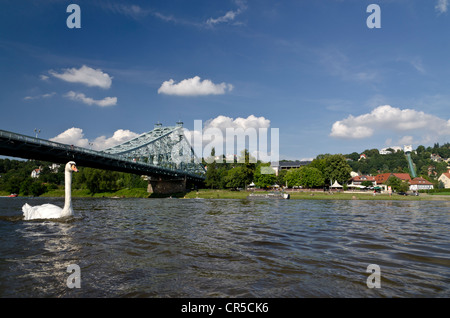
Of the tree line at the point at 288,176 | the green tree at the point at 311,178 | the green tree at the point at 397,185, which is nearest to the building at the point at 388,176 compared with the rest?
the tree line at the point at 288,176

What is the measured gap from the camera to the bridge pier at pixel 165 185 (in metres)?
86.1

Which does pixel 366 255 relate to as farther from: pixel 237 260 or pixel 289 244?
pixel 237 260

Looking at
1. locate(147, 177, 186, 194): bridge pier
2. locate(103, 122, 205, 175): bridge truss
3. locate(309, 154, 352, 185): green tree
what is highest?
locate(103, 122, 205, 175): bridge truss

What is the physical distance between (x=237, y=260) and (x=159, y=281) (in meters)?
2.32

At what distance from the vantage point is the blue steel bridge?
44.4 m

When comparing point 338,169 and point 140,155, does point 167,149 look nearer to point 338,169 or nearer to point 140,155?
point 140,155

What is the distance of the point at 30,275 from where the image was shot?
19.0ft

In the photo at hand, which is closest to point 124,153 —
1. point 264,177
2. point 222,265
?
point 264,177

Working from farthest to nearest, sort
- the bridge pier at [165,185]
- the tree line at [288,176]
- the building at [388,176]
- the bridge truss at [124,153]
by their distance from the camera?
the building at [388,176] → the bridge pier at [165,185] → the tree line at [288,176] → the bridge truss at [124,153]

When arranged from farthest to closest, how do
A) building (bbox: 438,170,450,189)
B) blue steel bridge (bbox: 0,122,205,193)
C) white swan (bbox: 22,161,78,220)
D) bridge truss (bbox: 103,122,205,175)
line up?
1. building (bbox: 438,170,450,189)
2. bridge truss (bbox: 103,122,205,175)
3. blue steel bridge (bbox: 0,122,205,193)
4. white swan (bbox: 22,161,78,220)

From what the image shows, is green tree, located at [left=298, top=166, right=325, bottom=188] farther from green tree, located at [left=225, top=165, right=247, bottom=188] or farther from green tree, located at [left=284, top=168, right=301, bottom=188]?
green tree, located at [left=225, top=165, right=247, bottom=188]

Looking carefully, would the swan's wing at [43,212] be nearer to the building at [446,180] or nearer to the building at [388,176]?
the building at [388,176]

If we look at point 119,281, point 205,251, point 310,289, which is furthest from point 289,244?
point 119,281

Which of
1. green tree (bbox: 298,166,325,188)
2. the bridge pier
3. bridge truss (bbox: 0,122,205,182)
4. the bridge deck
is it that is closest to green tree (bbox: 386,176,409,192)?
green tree (bbox: 298,166,325,188)
